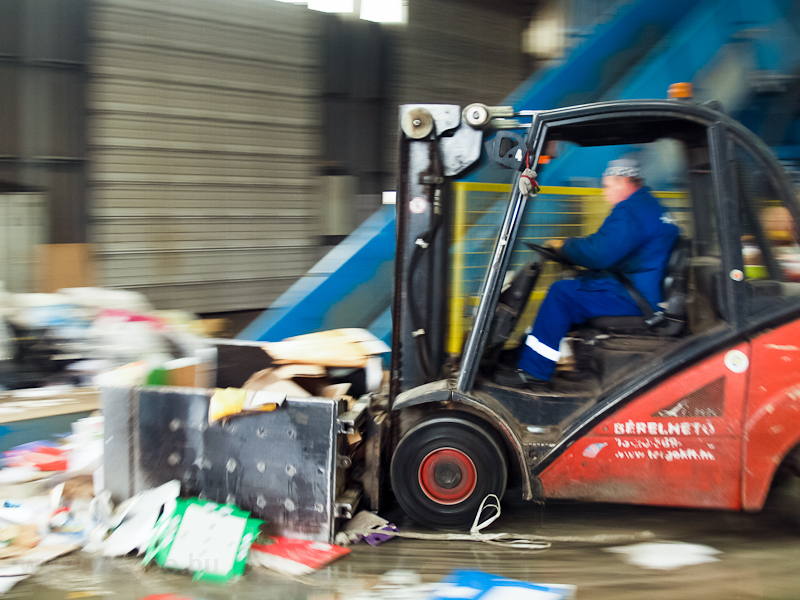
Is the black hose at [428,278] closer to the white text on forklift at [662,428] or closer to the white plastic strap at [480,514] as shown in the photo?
the white plastic strap at [480,514]

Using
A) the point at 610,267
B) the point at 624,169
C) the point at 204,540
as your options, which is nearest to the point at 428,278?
the point at 610,267

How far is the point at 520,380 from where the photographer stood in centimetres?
303

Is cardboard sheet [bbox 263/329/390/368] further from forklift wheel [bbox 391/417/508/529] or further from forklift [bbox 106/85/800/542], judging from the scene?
forklift wheel [bbox 391/417/508/529]

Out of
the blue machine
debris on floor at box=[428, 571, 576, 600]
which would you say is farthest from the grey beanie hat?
debris on floor at box=[428, 571, 576, 600]

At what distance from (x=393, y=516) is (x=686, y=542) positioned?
138 centimetres

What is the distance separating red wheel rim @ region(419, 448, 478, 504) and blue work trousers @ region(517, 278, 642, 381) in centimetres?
55

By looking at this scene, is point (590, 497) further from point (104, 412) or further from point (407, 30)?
point (407, 30)

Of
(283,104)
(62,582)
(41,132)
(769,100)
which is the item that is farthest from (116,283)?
(769,100)

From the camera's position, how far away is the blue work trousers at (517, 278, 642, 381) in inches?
115

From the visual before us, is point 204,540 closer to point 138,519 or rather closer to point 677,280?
point 138,519

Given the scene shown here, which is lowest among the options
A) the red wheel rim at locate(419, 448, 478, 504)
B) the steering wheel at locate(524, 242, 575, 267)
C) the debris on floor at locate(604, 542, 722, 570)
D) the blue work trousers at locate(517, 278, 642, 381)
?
the debris on floor at locate(604, 542, 722, 570)

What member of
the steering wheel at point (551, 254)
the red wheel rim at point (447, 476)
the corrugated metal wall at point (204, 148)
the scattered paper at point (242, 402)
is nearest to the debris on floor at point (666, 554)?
the red wheel rim at point (447, 476)

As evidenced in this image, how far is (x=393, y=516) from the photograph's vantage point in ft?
10.4

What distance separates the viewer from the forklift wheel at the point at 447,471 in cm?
287
